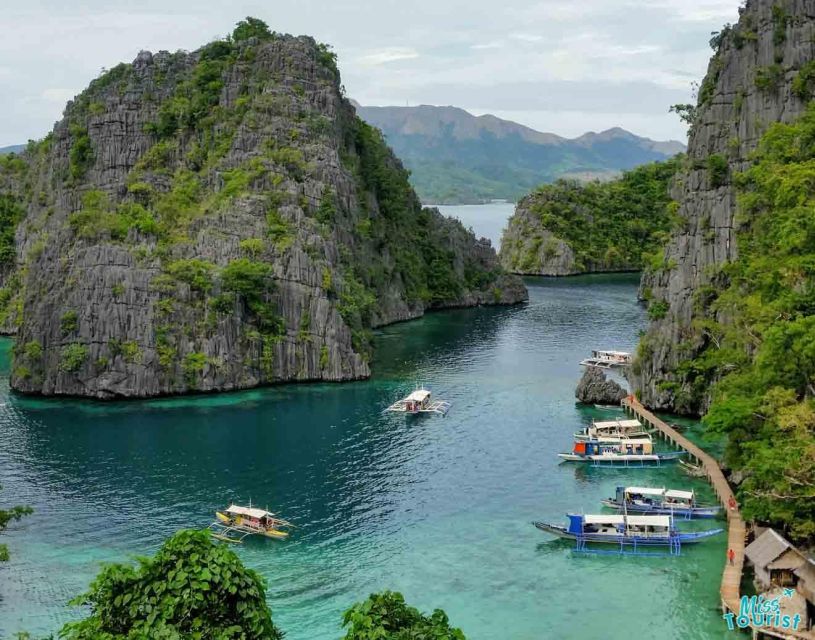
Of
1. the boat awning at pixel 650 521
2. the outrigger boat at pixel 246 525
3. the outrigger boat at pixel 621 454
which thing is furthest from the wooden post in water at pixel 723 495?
the outrigger boat at pixel 246 525

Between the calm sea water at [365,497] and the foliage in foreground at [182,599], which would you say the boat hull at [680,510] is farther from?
the foliage in foreground at [182,599]

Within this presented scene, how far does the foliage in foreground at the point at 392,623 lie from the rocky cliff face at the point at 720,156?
60807 mm

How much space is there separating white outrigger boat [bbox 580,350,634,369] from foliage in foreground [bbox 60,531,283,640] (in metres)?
85.0

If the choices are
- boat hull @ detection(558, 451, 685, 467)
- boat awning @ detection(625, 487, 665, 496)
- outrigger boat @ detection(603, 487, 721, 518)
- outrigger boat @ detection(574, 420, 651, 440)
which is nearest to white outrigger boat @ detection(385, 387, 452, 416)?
outrigger boat @ detection(574, 420, 651, 440)

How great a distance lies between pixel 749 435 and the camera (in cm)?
6438

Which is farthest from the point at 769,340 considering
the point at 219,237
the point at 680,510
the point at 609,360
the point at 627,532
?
the point at 219,237

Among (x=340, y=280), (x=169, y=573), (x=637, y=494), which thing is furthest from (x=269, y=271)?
(x=169, y=573)

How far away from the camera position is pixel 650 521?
61.8m

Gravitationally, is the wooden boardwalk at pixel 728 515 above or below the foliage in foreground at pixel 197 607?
below

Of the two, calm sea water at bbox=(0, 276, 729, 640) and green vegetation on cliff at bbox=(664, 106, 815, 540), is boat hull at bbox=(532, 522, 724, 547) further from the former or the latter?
green vegetation on cliff at bbox=(664, 106, 815, 540)

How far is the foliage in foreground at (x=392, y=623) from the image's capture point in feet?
101

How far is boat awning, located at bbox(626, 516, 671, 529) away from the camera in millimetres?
61438

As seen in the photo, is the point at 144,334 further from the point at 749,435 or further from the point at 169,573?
the point at 169,573

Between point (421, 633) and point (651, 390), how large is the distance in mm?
65605
